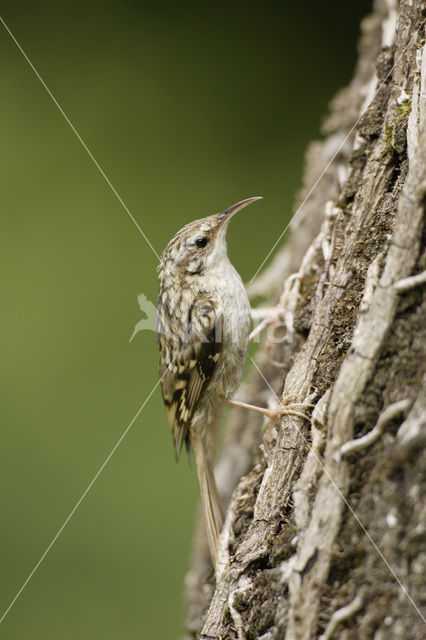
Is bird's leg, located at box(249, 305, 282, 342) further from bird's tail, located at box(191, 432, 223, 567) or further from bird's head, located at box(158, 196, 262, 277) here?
bird's tail, located at box(191, 432, 223, 567)

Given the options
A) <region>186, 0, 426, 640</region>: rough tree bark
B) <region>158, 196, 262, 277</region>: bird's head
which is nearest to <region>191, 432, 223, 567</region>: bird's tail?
<region>186, 0, 426, 640</region>: rough tree bark

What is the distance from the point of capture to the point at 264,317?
6.45 ft

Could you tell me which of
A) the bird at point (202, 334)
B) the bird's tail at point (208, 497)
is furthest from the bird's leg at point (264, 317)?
the bird's tail at point (208, 497)

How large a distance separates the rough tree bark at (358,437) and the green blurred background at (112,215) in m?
1.66

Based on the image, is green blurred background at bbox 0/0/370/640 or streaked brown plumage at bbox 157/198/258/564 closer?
streaked brown plumage at bbox 157/198/258/564

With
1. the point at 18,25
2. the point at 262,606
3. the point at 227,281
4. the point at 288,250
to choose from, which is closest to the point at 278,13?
the point at 18,25

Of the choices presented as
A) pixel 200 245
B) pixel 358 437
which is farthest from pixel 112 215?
pixel 358 437

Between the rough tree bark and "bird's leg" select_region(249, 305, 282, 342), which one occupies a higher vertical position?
the rough tree bark

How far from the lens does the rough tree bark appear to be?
0.88 m

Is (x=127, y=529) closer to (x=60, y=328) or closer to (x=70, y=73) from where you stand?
(x=60, y=328)

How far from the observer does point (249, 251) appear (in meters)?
3.26

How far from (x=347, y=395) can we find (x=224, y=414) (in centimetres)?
98

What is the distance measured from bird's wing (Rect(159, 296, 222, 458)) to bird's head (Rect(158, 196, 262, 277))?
4.4 inches

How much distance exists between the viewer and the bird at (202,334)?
1.80 meters
